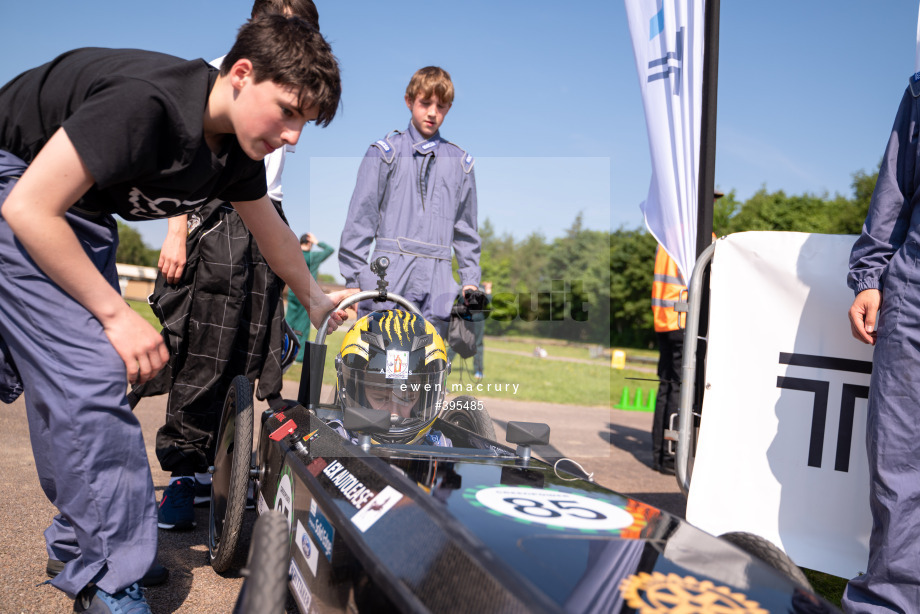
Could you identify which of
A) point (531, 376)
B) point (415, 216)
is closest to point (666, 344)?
point (415, 216)

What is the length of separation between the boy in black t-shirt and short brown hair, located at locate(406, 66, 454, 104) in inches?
69.2

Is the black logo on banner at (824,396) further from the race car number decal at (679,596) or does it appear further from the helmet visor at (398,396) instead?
the race car number decal at (679,596)

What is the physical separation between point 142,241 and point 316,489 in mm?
95147

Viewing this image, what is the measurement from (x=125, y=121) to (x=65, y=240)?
0.35m

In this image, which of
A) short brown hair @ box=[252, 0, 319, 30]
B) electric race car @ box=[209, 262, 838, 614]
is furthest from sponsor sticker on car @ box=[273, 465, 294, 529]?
short brown hair @ box=[252, 0, 319, 30]

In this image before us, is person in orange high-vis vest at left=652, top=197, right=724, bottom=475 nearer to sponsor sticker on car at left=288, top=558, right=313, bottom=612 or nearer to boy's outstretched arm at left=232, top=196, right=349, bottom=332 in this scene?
boy's outstretched arm at left=232, top=196, right=349, bottom=332

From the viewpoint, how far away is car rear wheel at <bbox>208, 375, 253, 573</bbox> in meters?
2.65

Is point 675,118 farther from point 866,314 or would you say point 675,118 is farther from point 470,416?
point 470,416

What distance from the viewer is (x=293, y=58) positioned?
1.96 metres

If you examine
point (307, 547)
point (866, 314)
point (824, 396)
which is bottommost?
point (307, 547)

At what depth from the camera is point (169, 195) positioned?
2.19 metres

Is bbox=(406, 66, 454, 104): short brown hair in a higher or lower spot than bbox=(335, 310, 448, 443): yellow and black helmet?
higher

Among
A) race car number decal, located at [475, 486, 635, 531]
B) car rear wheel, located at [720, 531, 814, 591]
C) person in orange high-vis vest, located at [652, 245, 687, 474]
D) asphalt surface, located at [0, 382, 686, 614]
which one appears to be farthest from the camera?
person in orange high-vis vest, located at [652, 245, 687, 474]

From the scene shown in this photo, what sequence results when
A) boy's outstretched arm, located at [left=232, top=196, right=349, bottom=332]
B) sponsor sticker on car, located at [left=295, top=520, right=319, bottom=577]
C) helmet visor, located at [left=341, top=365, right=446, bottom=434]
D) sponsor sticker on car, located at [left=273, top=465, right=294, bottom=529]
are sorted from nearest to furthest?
1. sponsor sticker on car, located at [left=295, top=520, right=319, bottom=577]
2. sponsor sticker on car, located at [left=273, top=465, right=294, bottom=529]
3. boy's outstretched arm, located at [left=232, top=196, right=349, bottom=332]
4. helmet visor, located at [left=341, top=365, right=446, bottom=434]
